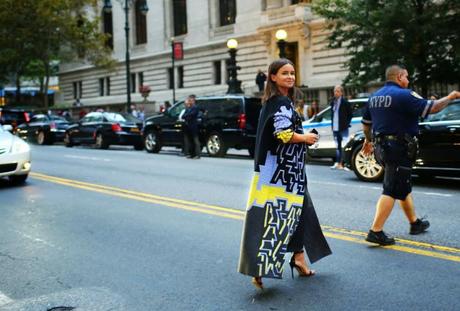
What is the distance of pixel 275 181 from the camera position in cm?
451

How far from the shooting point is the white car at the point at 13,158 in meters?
11.2

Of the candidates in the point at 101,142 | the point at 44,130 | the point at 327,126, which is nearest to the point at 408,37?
the point at 327,126

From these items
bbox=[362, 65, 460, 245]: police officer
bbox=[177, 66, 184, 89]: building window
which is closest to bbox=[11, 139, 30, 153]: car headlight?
bbox=[362, 65, 460, 245]: police officer

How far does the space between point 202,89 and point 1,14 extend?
46.6 feet

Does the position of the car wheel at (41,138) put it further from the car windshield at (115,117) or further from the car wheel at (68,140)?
the car windshield at (115,117)

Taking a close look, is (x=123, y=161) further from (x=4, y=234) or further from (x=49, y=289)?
(x=49, y=289)

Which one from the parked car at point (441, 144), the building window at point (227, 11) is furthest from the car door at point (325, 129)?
the building window at point (227, 11)

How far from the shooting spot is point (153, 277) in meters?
5.17

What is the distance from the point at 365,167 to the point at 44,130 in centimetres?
2018

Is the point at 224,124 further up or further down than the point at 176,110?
further down

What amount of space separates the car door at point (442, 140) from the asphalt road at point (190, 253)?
1.63ft

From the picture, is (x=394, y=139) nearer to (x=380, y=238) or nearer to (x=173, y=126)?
(x=380, y=238)

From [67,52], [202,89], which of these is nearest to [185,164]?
[202,89]

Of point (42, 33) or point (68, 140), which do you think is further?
point (42, 33)
